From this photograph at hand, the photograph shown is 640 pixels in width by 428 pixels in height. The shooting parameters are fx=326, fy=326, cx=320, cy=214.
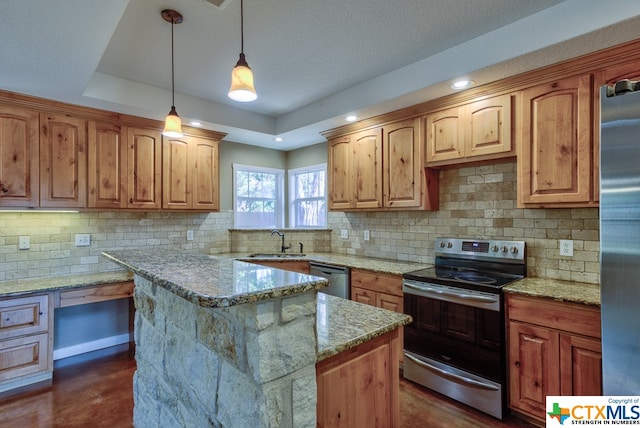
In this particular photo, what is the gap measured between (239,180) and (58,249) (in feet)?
7.09

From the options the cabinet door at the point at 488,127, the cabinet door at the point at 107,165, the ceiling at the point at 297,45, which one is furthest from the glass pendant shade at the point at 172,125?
the cabinet door at the point at 488,127

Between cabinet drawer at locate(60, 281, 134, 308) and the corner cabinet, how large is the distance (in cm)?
234

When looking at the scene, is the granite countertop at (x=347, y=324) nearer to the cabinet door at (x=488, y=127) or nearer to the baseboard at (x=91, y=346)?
the cabinet door at (x=488, y=127)

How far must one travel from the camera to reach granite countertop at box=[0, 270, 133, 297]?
2610mm

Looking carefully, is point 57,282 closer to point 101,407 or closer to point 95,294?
point 95,294

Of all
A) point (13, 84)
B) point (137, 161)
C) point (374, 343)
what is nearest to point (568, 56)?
point (374, 343)

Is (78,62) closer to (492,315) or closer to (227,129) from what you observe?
(227,129)

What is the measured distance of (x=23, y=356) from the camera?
2619mm

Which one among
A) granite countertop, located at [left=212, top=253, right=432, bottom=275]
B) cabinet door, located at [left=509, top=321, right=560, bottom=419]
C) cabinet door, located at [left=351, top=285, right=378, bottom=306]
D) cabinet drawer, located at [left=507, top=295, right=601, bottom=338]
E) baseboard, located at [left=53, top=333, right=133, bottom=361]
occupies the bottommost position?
baseboard, located at [left=53, top=333, right=133, bottom=361]

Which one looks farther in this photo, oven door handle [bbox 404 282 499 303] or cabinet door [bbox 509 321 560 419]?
oven door handle [bbox 404 282 499 303]

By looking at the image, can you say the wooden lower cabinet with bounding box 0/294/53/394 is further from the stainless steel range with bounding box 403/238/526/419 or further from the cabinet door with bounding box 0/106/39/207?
the stainless steel range with bounding box 403/238/526/419

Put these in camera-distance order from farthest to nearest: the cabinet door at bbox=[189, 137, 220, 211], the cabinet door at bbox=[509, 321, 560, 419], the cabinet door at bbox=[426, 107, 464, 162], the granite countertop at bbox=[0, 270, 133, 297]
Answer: the cabinet door at bbox=[189, 137, 220, 211] → the cabinet door at bbox=[426, 107, 464, 162] → the granite countertop at bbox=[0, 270, 133, 297] → the cabinet door at bbox=[509, 321, 560, 419]

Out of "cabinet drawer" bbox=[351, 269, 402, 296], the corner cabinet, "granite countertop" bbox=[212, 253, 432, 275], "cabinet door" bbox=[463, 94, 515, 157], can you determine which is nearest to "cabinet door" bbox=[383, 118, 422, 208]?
the corner cabinet

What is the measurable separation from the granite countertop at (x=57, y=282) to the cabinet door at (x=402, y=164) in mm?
2719
